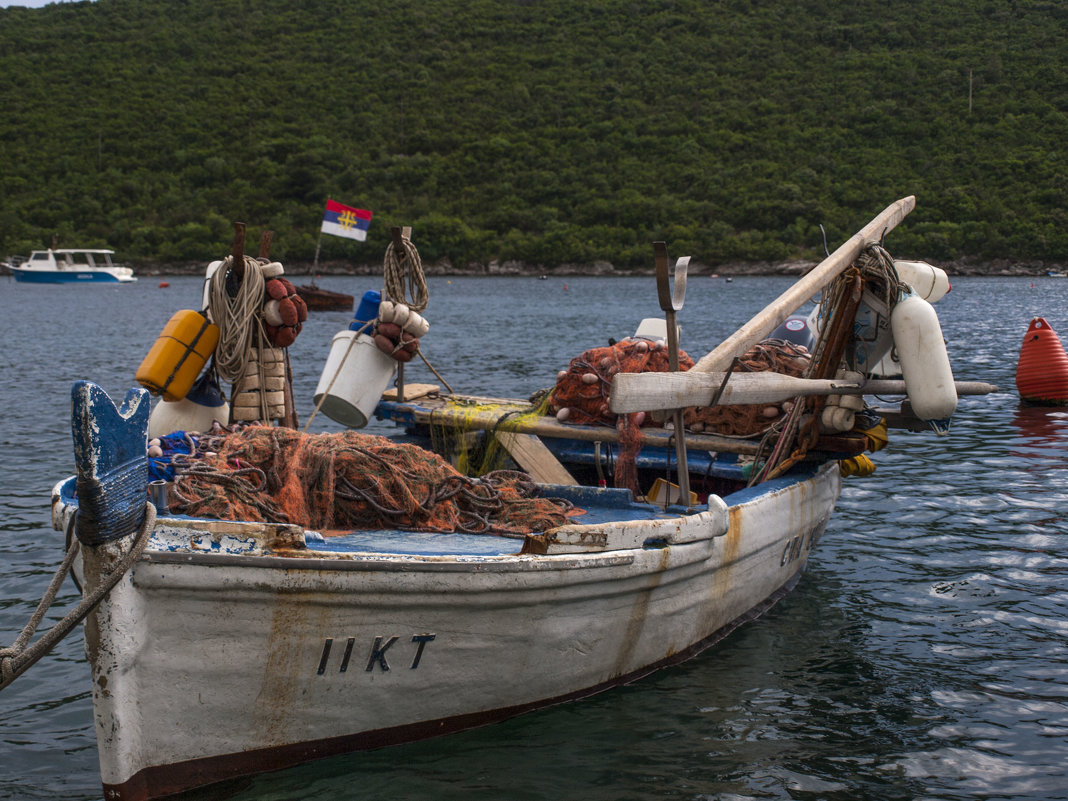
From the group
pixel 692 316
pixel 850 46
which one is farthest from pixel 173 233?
pixel 850 46

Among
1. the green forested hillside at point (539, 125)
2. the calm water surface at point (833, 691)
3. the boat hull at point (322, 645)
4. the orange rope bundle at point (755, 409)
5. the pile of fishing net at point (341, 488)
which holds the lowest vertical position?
the calm water surface at point (833, 691)

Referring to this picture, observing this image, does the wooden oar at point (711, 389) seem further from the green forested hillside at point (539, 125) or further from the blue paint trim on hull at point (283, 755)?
the green forested hillside at point (539, 125)

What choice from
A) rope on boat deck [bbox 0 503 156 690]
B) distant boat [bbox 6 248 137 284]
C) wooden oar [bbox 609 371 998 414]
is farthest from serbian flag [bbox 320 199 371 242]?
distant boat [bbox 6 248 137 284]

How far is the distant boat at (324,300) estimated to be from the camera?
4997 cm

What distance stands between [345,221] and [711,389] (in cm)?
1438

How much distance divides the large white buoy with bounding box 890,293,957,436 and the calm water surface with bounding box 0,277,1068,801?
6.41ft

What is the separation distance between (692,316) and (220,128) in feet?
303

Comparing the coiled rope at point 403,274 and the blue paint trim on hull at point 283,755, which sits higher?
the coiled rope at point 403,274

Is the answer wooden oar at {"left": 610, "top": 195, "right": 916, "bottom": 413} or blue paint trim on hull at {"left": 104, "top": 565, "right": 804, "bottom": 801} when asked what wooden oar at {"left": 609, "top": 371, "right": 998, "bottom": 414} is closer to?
wooden oar at {"left": 610, "top": 195, "right": 916, "bottom": 413}

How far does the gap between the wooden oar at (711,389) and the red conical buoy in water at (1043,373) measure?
12932mm

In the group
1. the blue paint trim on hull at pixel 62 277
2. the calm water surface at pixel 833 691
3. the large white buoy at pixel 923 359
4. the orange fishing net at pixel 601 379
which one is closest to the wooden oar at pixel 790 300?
the large white buoy at pixel 923 359

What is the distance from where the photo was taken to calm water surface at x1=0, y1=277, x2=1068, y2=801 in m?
5.75

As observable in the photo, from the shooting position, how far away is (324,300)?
51438 mm

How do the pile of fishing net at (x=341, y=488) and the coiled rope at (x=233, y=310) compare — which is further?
the coiled rope at (x=233, y=310)
